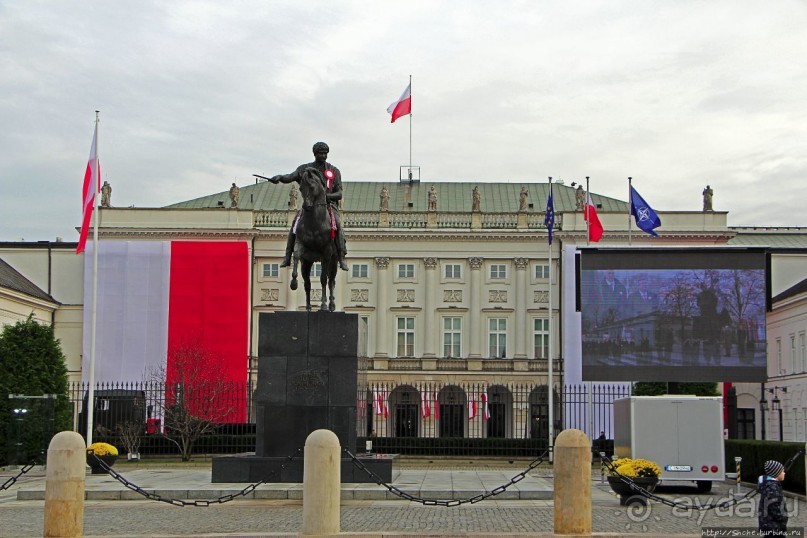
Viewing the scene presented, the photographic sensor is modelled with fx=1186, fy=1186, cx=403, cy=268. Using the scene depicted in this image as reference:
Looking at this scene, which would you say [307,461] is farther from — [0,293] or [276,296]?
[276,296]

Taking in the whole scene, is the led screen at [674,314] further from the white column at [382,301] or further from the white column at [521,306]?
the white column at [382,301]

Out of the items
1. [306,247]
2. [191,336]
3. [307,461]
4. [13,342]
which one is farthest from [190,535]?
[191,336]

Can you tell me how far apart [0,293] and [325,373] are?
146 feet

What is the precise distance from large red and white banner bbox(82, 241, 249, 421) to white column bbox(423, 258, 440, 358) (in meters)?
11.9

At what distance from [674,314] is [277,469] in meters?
19.3

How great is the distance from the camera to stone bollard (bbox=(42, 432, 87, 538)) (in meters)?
15.7

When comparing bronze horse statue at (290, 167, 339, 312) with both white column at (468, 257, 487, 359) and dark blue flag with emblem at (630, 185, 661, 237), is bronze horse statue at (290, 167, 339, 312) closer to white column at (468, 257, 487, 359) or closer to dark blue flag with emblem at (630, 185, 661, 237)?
dark blue flag with emblem at (630, 185, 661, 237)

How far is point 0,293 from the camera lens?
204 ft

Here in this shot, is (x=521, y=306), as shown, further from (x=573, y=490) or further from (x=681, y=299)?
(x=573, y=490)

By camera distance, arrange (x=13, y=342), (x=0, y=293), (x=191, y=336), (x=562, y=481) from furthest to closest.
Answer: (x=191, y=336) < (x=0, y=293) < (x=13, y=342) < (x=562, y=481)

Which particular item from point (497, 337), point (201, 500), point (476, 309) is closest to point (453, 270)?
point (476, 309)

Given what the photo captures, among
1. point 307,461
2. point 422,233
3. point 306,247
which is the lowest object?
point 307,461

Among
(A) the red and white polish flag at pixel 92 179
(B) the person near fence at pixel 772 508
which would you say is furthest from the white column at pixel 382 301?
(B) the person near fence at pixel 772 508

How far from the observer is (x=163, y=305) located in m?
70.4
